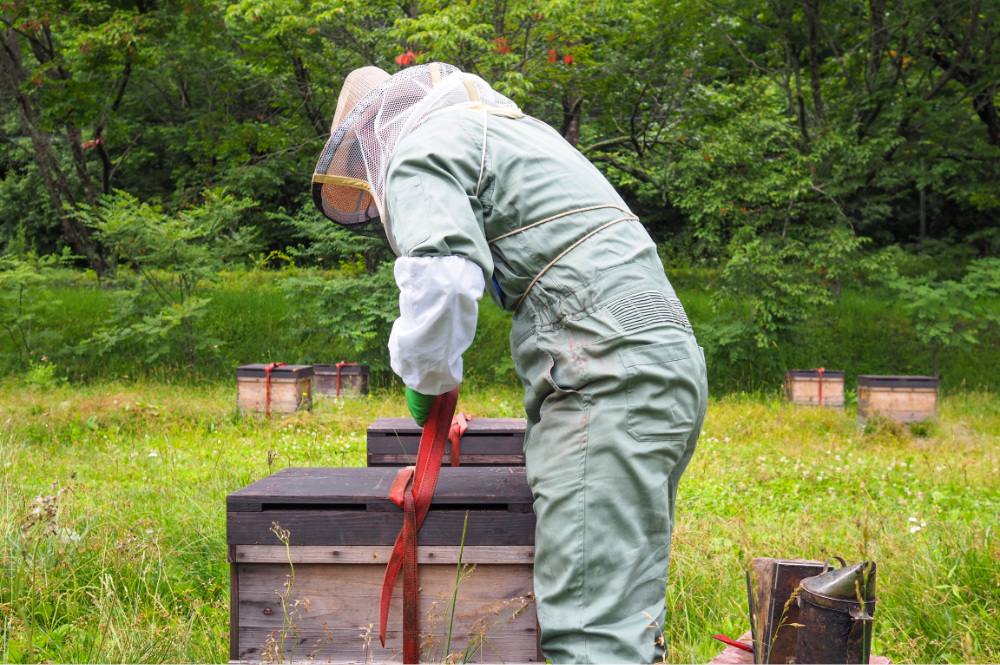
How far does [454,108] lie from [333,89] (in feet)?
29.0

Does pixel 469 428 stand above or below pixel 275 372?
above

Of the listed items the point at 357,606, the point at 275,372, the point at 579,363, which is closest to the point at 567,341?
the point at 579,363

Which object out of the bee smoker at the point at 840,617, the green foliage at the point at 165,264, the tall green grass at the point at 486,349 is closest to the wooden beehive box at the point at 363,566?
the bee smoker at the point at 840,617

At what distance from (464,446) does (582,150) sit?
28.4ft

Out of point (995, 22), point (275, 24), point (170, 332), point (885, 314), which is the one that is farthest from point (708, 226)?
point (170, 332)

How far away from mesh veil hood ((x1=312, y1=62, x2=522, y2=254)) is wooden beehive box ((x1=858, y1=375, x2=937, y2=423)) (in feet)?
20.8

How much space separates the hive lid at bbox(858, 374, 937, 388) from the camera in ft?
23.5

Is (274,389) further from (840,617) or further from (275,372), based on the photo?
(840,617)

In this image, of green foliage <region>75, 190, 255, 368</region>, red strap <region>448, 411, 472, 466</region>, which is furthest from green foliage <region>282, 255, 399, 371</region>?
red strap <region>448, 411, 472, 466</region>

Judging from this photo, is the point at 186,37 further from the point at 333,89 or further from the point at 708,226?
the point at 708,226

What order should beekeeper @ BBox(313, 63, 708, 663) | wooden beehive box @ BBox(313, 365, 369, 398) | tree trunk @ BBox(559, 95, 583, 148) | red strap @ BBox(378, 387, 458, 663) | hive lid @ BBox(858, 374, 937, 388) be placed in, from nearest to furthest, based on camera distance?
beekeeper @ BBox(313, 63, 708, 663)
red strap @ BBox(378, 387, 458, 663)
hive lid @ BBox(858, 374, 937, 388)
wooden beehive box @ BBox(313, 365, 369, 398)
tree trunk @ BBox(559, 95, 583, 148)

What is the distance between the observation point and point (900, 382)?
721 centimetres

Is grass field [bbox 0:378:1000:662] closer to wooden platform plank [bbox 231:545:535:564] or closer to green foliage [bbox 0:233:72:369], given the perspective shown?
wooden platform plank [bbox 231:545:535:564]

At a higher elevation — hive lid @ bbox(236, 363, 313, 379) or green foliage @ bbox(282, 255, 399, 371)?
green foliage @ bbox(282, 255, 399, 371)
